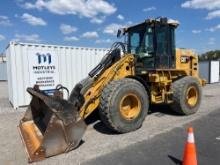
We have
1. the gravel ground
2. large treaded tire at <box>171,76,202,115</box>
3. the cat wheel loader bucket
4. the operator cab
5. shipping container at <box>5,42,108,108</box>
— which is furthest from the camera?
shipping container at <box>5,42,108,108</box>

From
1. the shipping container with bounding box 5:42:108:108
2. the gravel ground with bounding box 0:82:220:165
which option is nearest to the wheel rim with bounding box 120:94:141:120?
the gravel ground with bounding box 0:82:220:165

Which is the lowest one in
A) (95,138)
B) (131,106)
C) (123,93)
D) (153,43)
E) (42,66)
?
(95,138)

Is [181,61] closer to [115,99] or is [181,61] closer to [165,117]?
[165,117]

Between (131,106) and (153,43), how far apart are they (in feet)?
6.69

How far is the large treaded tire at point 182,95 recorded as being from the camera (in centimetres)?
707

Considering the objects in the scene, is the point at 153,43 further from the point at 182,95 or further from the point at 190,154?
the point at 190,154

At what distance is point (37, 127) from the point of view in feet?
18.1

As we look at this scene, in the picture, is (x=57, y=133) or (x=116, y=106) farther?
(x=116, y=106)

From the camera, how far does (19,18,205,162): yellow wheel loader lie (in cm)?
435

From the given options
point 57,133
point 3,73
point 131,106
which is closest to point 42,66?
point 131,106

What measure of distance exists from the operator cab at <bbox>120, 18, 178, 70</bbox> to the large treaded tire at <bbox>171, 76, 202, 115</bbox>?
2.05 feet

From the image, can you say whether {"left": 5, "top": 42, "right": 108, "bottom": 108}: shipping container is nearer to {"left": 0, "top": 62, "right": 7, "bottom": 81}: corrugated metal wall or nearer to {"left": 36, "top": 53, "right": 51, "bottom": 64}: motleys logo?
{"left": 36, "top": 53, "right": 51, "bottom": 64}: motleys logo

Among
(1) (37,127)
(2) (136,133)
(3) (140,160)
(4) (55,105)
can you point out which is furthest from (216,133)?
(1) (37,127)

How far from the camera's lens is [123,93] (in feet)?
18.0
